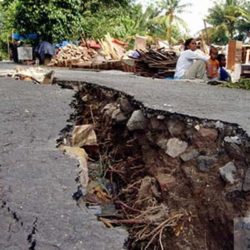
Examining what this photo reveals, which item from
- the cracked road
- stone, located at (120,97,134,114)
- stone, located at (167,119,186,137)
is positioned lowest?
stone, located at (120,97,134,114)

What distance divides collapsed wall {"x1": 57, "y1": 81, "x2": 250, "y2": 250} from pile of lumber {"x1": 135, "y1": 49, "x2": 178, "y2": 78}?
576cm

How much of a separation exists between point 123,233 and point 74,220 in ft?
0.74

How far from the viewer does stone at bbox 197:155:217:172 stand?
3500 mm

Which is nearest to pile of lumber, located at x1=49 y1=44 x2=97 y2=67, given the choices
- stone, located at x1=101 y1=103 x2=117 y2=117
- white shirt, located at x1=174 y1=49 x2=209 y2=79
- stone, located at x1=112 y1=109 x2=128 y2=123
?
white shirt, located at x1=174 y1=49 x2=209 y2=79

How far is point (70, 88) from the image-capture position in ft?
22.4

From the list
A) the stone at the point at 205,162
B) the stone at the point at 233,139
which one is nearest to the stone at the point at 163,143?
the stone at the point at 205,162

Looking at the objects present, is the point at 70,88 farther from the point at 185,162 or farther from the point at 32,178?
the point at 32,178

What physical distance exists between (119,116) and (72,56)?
10953mm

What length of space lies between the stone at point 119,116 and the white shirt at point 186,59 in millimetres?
3911

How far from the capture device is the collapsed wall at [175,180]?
329cm

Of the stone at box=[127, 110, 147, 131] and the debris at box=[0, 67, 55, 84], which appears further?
the debris at box=[0, 67, 55, 84]

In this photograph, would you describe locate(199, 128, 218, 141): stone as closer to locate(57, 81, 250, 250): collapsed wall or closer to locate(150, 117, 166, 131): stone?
locate(57, 81, 250, 250): collapsed wall

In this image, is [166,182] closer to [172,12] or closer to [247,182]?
[247,182]

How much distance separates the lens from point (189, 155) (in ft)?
12.1
